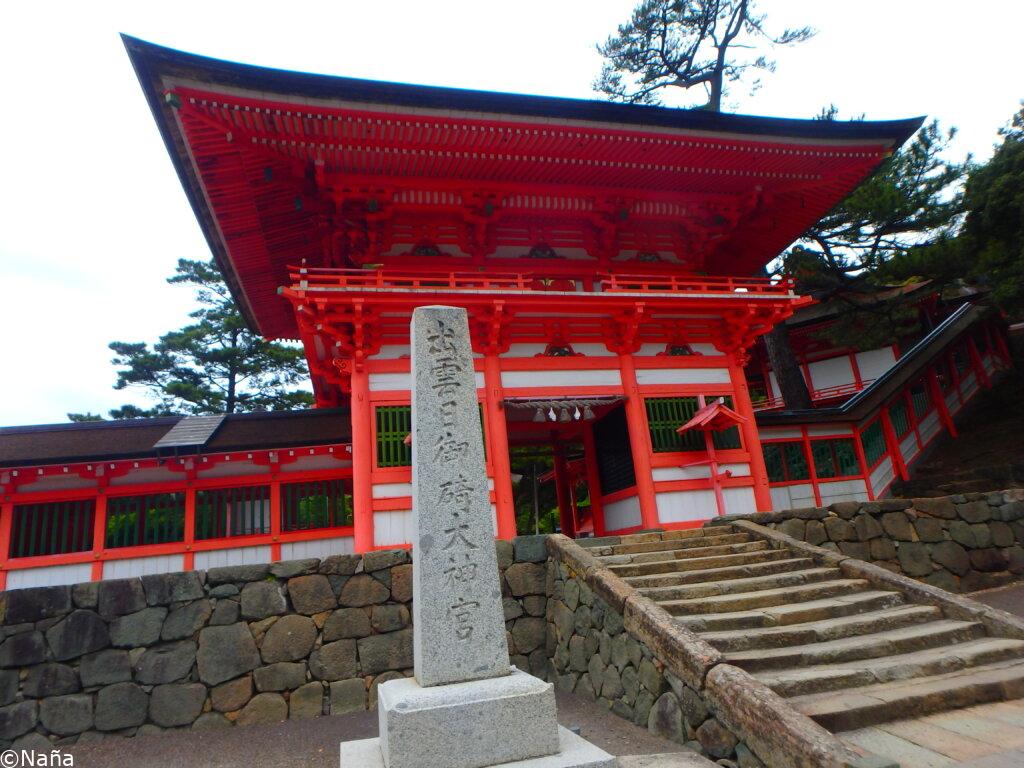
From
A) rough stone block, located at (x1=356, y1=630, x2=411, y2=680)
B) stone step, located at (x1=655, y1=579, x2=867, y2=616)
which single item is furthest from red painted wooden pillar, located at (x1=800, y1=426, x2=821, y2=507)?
rough stone block, located at (x1=356, y1=630, x2=411, y2=680)

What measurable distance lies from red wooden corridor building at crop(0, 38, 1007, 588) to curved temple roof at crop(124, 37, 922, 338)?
1.7 inches

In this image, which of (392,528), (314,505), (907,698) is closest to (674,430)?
(392,528)

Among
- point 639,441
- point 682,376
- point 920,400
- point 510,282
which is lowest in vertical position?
point 639,441

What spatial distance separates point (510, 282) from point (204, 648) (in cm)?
696

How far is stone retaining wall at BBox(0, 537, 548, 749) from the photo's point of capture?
6.30 m

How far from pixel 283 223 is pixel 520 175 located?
4703 millimetres

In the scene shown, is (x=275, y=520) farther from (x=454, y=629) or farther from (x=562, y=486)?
(x=454, y=629)

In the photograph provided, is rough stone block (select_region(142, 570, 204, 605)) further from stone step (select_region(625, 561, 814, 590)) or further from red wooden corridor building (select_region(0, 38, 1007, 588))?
stone step (select_region(625, 561, 814, 590))

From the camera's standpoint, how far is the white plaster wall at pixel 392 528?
8985mm

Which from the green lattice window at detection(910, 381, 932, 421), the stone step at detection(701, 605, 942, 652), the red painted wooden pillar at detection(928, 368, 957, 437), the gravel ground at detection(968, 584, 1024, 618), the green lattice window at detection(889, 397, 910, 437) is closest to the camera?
the stone step at detection(701, 605, 942, 652)

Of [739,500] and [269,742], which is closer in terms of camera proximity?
[269,742]

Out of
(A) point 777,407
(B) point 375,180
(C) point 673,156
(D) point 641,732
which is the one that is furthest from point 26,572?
(A) point 777,407

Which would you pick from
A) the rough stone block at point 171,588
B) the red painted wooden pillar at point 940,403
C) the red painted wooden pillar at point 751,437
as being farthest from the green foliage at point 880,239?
the rough stone block at point 171,588

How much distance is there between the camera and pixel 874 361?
20.8m
